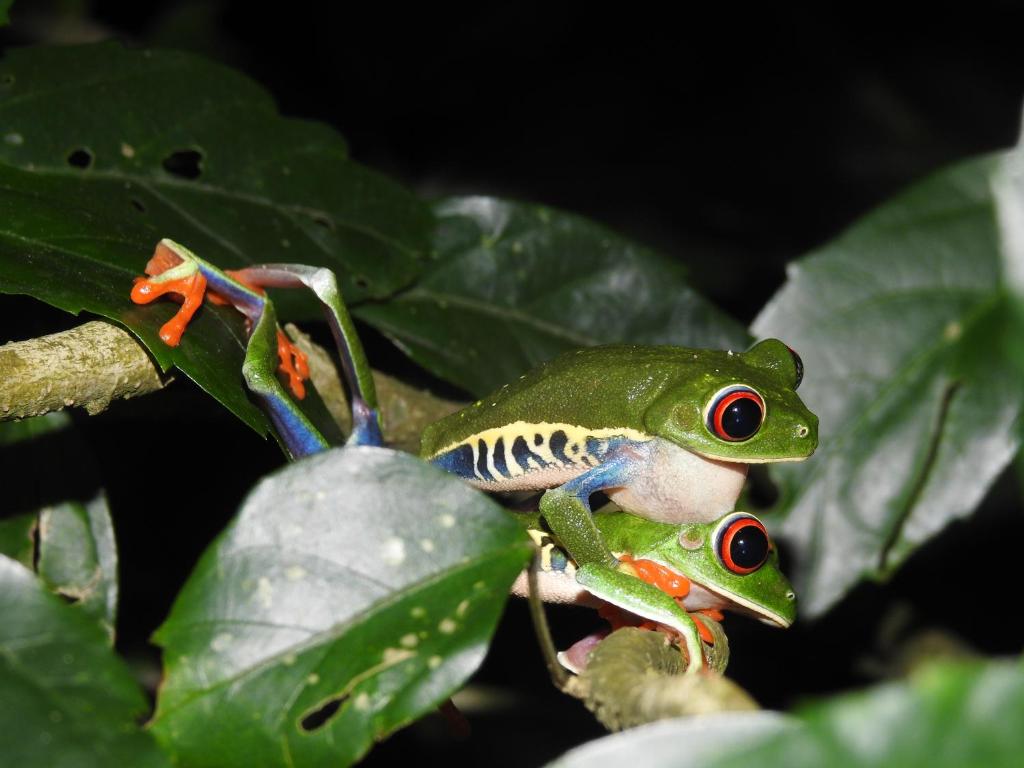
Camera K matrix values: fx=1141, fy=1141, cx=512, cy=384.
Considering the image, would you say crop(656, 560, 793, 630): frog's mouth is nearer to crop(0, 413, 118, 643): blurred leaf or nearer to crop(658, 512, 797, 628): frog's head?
crop(658, 512, 797, 628): frog's head

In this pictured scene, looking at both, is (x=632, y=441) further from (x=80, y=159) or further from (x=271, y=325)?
(x=80, y=159)

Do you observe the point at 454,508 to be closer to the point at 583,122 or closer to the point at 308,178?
the point at 308,178

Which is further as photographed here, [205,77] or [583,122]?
[583,122]

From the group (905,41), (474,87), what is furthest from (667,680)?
(905,41)

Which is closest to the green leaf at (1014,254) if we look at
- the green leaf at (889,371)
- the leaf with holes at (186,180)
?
the leaf with holes at (186,180)

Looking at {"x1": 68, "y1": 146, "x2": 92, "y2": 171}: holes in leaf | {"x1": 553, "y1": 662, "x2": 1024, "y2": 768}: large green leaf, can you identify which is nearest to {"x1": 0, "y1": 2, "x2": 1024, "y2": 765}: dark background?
{"x1": 68, "y1": 146, "x2": 92, "y2": 171}: holes in leaf

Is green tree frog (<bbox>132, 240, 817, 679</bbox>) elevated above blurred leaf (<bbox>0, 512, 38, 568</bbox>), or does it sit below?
above

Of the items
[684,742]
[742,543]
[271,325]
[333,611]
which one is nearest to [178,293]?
[271,325]
